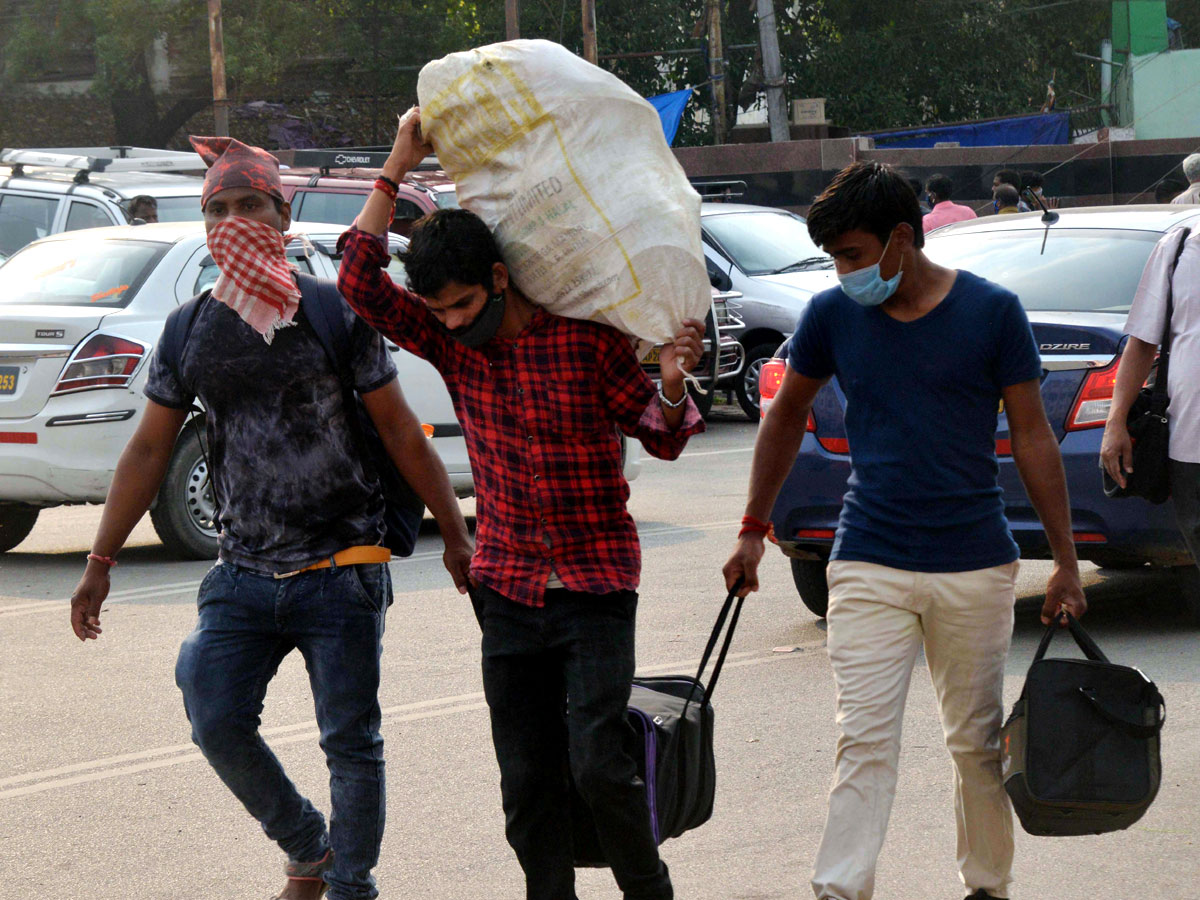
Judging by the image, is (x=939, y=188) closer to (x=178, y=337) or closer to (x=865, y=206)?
(x=865, y=206)

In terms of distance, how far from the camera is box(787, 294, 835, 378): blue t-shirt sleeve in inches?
152

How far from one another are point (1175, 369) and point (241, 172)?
256 centimetres

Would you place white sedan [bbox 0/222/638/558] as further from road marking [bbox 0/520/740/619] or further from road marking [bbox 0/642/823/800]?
road marking [bbox 0/642/823/800]

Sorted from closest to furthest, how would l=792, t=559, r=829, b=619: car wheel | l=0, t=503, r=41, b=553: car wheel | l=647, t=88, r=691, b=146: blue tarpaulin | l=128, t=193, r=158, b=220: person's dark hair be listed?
l=792, t=559, r=829, b=619: car wheel
l=0, t=503, r=41, b=553: car wheel
l=128, t=193, r=158, b=220: person's dark hair
l=647, t=88, r=691, b=146: blue tarpaulin

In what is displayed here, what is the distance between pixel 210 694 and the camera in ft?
12.1

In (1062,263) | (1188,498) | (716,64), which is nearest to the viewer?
(1188,498)

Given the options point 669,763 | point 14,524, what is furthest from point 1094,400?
point 14,524

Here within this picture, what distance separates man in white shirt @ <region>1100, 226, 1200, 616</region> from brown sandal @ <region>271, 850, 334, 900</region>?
95.6 inches

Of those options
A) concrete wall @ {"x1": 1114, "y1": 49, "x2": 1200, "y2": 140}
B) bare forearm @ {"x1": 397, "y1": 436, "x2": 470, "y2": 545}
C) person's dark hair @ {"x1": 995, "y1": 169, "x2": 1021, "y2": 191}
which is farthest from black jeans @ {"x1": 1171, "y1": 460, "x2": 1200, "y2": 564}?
concrete wall @ {"x1": 1114, "y1": 49, "x2": 1200, "y2": 140}

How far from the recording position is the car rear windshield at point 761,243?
51.1 feet

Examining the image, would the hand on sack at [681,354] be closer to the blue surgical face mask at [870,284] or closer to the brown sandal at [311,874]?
the blue surgical face mask at [870,284]

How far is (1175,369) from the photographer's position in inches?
178

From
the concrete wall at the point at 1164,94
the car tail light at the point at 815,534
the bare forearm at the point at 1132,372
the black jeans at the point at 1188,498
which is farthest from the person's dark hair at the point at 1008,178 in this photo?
the concrete wall at the point at 1164,94

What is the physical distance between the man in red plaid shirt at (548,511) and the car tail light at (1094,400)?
3.34 metres
